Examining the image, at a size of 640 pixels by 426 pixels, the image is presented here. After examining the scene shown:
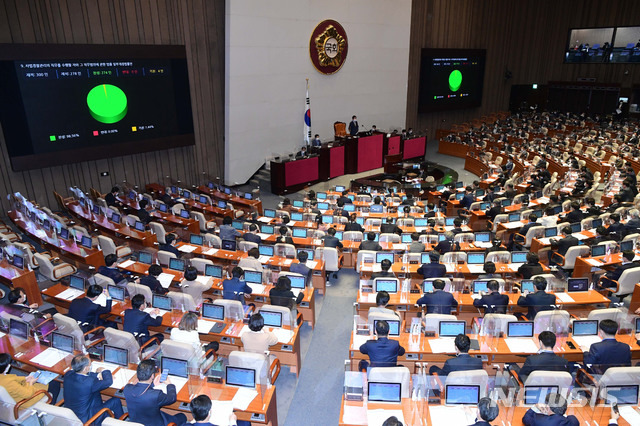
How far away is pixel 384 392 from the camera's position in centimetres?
554

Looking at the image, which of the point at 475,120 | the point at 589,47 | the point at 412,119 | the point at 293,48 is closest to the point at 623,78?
the point at 589,47

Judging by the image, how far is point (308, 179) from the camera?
18797 millimetres

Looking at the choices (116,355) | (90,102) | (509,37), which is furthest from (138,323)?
(509,37)

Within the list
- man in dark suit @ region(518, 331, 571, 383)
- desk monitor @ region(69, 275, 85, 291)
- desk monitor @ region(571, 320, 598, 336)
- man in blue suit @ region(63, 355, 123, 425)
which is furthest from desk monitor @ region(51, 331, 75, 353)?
desk monitor @ region(571, 320, 598, 336)

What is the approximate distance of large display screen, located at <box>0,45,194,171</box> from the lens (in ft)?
43.2

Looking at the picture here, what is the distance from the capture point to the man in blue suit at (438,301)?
741 cm

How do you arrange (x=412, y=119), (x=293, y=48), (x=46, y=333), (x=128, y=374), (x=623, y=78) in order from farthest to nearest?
1. (x=623, y=78)
2. (x=412, y=119)
3. (x=293, y=48)
4. (x=46, y=333)
5. (x=128, y=374)

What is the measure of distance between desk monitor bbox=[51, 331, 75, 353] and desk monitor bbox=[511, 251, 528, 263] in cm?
797

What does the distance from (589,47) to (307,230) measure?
27531 millimetres

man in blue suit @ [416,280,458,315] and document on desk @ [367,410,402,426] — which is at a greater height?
man in blue suit @ [416,280,458,315]

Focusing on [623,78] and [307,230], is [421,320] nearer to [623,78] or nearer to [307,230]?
[307,230]

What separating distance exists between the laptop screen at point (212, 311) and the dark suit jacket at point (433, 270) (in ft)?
12.7

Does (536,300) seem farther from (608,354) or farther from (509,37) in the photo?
(509,37)

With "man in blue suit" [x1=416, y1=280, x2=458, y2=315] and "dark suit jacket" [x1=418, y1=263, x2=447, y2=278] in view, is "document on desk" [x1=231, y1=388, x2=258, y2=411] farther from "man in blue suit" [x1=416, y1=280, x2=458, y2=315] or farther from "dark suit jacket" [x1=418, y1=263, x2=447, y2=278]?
"dark suit jacket" [x1=418, y1=263, x2=447, y2=278]
